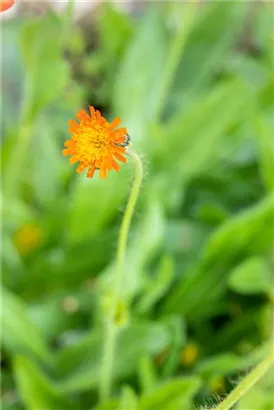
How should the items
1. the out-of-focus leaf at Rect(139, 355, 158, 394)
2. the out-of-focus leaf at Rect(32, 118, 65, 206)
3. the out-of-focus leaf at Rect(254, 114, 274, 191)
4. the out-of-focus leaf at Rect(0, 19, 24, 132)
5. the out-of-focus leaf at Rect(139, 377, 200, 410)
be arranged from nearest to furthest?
the out-of-focus leaf at Rect(139, 377, 200, 410) → the out-of-focus leaf at Rect(139, 355, 158, 394) → the out-of-focus leaf at Rect(254, 114, 274, 191) → the out-of-focus leaf at Rect(32, 118, 65, 206) → the out-of-focus leaf at Rect(0, 19, 24, 132)

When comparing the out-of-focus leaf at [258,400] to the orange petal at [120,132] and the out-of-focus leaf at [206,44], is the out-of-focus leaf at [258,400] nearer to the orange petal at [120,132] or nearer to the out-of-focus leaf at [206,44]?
the orange petal at [120,132]

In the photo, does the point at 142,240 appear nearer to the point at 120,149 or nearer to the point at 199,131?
the point at 199,131

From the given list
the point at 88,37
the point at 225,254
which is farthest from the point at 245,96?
the point at 88,37

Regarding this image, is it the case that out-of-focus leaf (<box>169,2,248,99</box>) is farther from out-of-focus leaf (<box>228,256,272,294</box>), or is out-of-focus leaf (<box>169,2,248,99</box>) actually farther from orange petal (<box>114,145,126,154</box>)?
orange petal (<box>114,145,126,154</box>)

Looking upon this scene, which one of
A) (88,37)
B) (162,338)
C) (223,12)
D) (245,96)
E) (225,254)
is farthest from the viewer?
(88,37)

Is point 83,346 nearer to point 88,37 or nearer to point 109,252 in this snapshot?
point 109,252

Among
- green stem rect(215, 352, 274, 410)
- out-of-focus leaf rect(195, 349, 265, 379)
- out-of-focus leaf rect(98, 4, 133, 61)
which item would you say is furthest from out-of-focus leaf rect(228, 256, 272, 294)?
out-of-focus leaf rect(98, 4, 133, 61)
